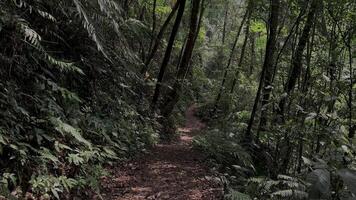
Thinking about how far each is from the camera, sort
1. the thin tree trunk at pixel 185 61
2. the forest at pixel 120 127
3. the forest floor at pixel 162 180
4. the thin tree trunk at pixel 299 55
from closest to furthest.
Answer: the forest at pixel 120 127 < the forest floor at pixel 162 180 < the thin tree trunk at pixel 299 55 < the thin tree trunk at pixel 185 61

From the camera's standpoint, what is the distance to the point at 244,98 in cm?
2089

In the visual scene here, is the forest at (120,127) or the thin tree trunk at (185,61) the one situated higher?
the thin tree trunk at (185,61)

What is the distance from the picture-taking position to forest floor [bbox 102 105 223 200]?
234 inches

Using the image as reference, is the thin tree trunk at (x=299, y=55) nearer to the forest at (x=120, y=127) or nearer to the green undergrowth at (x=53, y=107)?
the forest at (x=120, y=127)

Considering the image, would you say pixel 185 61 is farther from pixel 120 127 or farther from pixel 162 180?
pixel 162 180

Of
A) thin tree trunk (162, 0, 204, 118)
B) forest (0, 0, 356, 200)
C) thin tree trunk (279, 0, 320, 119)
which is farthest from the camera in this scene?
thin tree trunk (162, 0, 204, 118)

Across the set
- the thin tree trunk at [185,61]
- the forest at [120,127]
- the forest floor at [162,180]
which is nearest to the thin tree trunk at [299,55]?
the forest at [120,127]

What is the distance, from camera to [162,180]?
673 cm

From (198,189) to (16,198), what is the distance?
312 cm

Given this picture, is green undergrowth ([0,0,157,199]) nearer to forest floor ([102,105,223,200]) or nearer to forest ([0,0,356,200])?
forest ([0,0,356,200])

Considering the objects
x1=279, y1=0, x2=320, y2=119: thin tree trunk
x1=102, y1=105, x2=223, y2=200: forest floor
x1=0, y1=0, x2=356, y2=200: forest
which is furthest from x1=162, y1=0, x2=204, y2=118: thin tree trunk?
x1=279, y1=0, x2=320, y2=119: thin tree trunk

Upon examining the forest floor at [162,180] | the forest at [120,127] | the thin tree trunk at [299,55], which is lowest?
the forest floor at [162,180]

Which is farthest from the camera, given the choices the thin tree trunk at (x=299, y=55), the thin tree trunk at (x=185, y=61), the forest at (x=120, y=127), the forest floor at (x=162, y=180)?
the thin tree trunk at (x=185, y=61)

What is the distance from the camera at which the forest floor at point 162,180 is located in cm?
593
